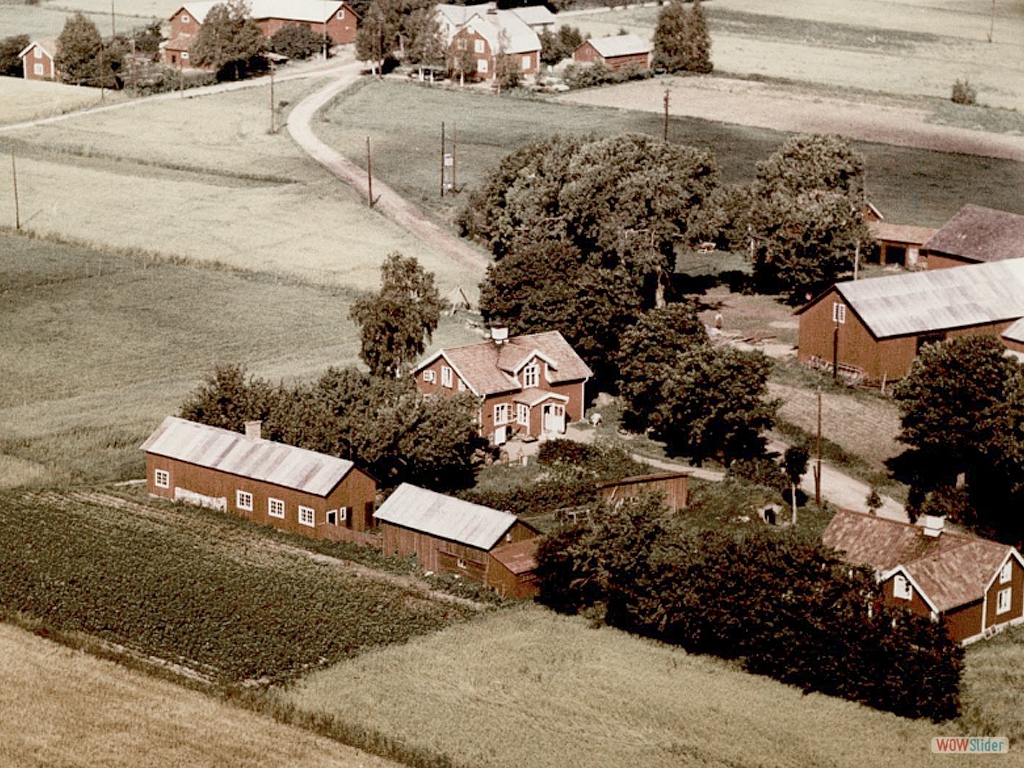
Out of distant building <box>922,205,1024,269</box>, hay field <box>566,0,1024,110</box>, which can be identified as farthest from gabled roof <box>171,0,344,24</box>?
distant building <box>922,205,1024,269</box>

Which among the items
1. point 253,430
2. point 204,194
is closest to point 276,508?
point 253,430

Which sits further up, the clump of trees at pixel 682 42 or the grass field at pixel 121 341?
the clump of trees at pixel 682 42

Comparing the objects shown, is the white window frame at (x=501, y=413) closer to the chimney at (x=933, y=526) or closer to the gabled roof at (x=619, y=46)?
the chimney at (x=933, y=526)

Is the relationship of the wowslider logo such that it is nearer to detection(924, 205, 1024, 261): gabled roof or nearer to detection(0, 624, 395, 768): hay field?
detection(0, 624, 395, 768): hay field

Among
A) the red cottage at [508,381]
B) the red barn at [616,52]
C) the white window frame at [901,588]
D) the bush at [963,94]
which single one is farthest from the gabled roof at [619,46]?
the white window frame at [901,588]

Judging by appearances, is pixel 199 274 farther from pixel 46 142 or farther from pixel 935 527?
pixel 935 527
